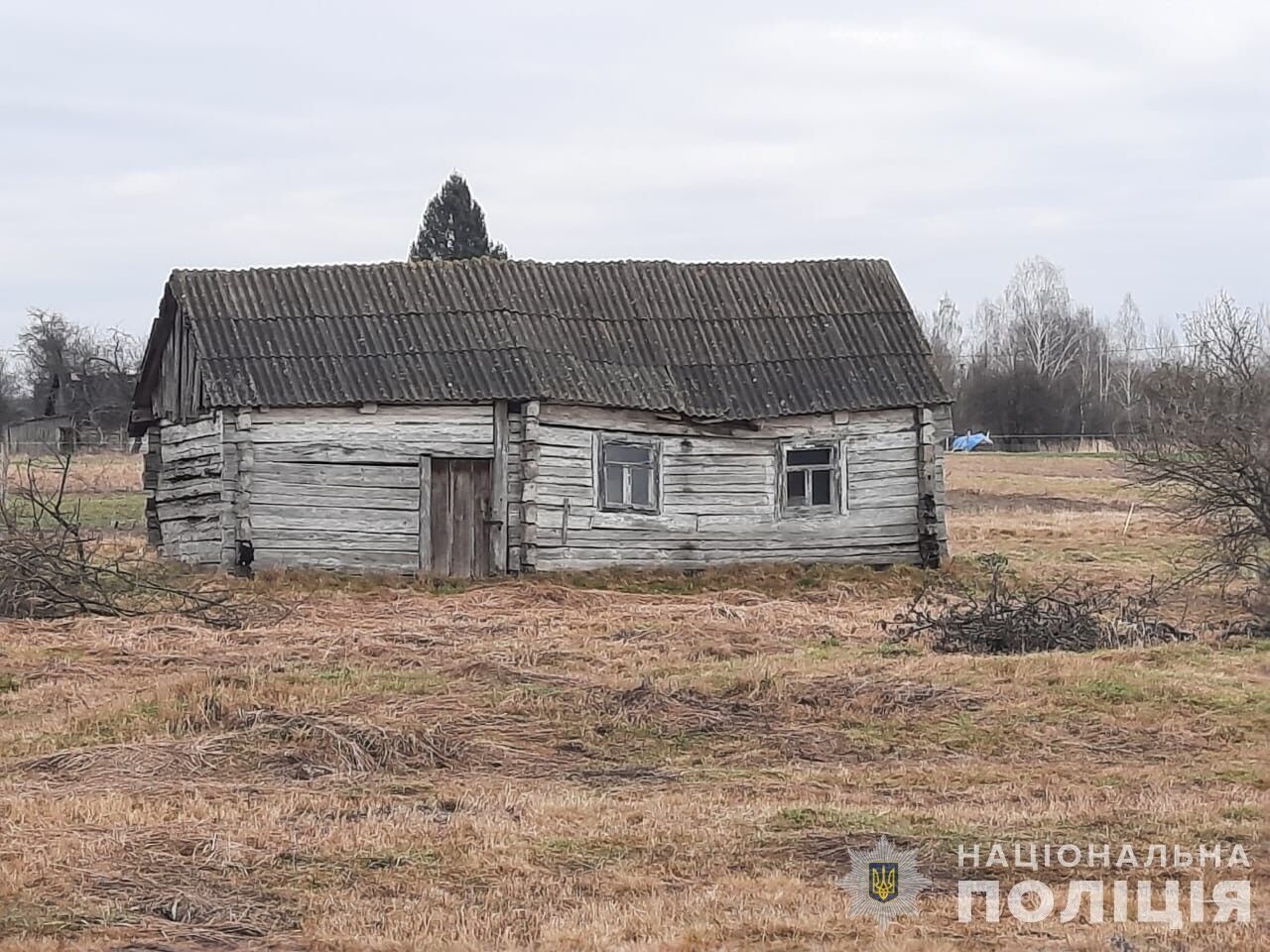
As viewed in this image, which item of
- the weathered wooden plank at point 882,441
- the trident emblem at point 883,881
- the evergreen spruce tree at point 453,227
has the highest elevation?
the evergreen spruce tree at point 453,227

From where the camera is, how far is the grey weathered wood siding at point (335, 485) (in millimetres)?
23984

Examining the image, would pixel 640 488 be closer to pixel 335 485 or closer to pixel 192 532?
pixel 335 485

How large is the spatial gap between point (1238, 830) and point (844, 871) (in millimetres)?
2232

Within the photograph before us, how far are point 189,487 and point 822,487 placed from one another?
907cm

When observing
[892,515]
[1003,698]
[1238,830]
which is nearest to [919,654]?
[1003,698]

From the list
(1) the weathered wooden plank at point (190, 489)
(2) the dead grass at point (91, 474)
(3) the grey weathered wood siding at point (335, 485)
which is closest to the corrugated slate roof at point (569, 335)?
(3) the grey weathered wood siding at point (335, 485)

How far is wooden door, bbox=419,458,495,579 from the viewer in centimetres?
2423

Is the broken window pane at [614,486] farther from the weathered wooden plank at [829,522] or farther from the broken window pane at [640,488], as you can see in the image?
the weathered wooden plank at [829,522]

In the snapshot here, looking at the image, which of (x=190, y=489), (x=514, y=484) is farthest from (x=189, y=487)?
(x=514, y=484)

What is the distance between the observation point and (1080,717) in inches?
496

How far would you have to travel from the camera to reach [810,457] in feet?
85.4

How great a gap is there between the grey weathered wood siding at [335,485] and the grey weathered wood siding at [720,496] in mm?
1747

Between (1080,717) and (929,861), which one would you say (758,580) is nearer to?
(1080,717)

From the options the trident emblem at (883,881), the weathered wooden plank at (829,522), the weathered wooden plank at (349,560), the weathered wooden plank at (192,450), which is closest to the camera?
the trident emblem at (883,881)
